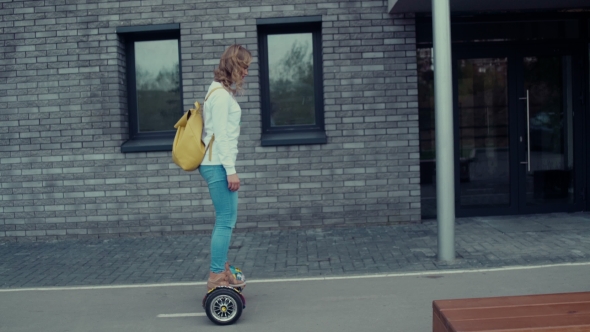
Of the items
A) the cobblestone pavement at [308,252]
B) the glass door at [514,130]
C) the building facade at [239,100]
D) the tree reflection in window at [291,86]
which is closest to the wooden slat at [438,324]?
the cobblestone pavement at [308,252]

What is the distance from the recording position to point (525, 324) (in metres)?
2.95

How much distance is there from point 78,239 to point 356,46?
457 centimetres

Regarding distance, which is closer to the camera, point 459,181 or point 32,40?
point 32,40

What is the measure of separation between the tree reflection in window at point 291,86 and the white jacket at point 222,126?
4225 millimetres

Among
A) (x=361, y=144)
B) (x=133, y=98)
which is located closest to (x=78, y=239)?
(x=133, y=98)

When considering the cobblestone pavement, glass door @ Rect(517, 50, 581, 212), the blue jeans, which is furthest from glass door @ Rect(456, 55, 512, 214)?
the blue jeans

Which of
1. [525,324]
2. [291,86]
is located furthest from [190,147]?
[291,86]

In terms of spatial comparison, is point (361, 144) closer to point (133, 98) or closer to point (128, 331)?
point (133, 98)

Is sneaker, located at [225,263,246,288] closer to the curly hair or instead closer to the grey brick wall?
the curly hair

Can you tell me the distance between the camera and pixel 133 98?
9.27 metres

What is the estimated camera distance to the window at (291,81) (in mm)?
9094

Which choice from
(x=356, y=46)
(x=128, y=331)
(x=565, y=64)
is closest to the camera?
(x=128, y=331)

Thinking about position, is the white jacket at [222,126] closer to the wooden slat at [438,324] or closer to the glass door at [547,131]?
the wooden slat at [438,324]

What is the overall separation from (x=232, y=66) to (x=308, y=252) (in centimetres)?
312
